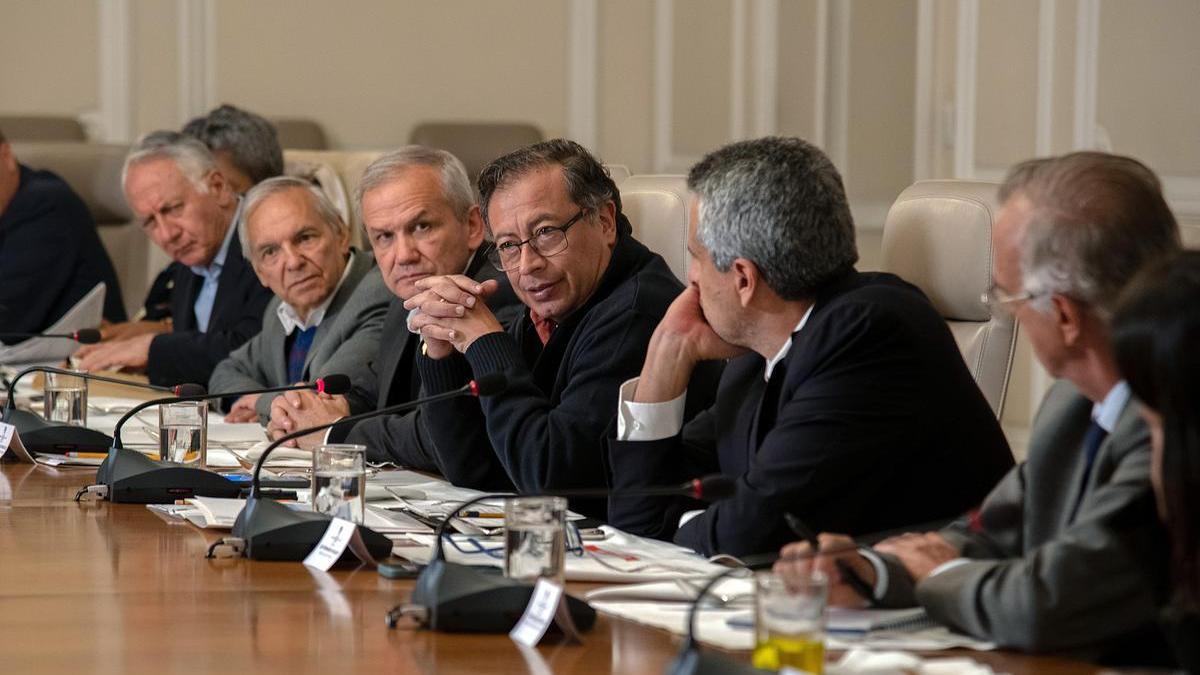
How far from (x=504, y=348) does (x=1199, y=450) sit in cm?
163

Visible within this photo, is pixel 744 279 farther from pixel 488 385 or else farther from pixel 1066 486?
pixel 1066 486

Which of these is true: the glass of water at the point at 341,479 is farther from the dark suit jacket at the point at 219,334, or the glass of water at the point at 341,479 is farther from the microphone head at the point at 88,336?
the dark suit jacket at the point at 219,334

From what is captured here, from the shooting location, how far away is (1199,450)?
1197 millimetres

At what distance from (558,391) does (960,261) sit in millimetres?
672

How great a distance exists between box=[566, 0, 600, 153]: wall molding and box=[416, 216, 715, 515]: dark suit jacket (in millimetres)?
4737

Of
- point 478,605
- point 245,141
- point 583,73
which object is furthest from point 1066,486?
point 583,73

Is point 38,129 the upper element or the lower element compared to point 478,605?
upper

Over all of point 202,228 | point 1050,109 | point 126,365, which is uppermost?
point 1050,109

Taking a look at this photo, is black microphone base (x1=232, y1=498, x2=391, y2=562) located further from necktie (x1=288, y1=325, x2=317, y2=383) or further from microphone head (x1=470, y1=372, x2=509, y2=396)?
necktie (x1=288, y1=325, x2=317, y2=383)

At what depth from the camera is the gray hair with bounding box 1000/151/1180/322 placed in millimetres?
1595

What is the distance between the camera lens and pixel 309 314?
12.9 feet

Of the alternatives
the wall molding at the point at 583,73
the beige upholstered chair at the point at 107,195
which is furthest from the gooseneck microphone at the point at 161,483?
the wall molding at the point at 583,73

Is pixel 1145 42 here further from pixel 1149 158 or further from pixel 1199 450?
pixel 1199 450

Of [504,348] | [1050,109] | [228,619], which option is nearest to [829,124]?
[1050,109]
